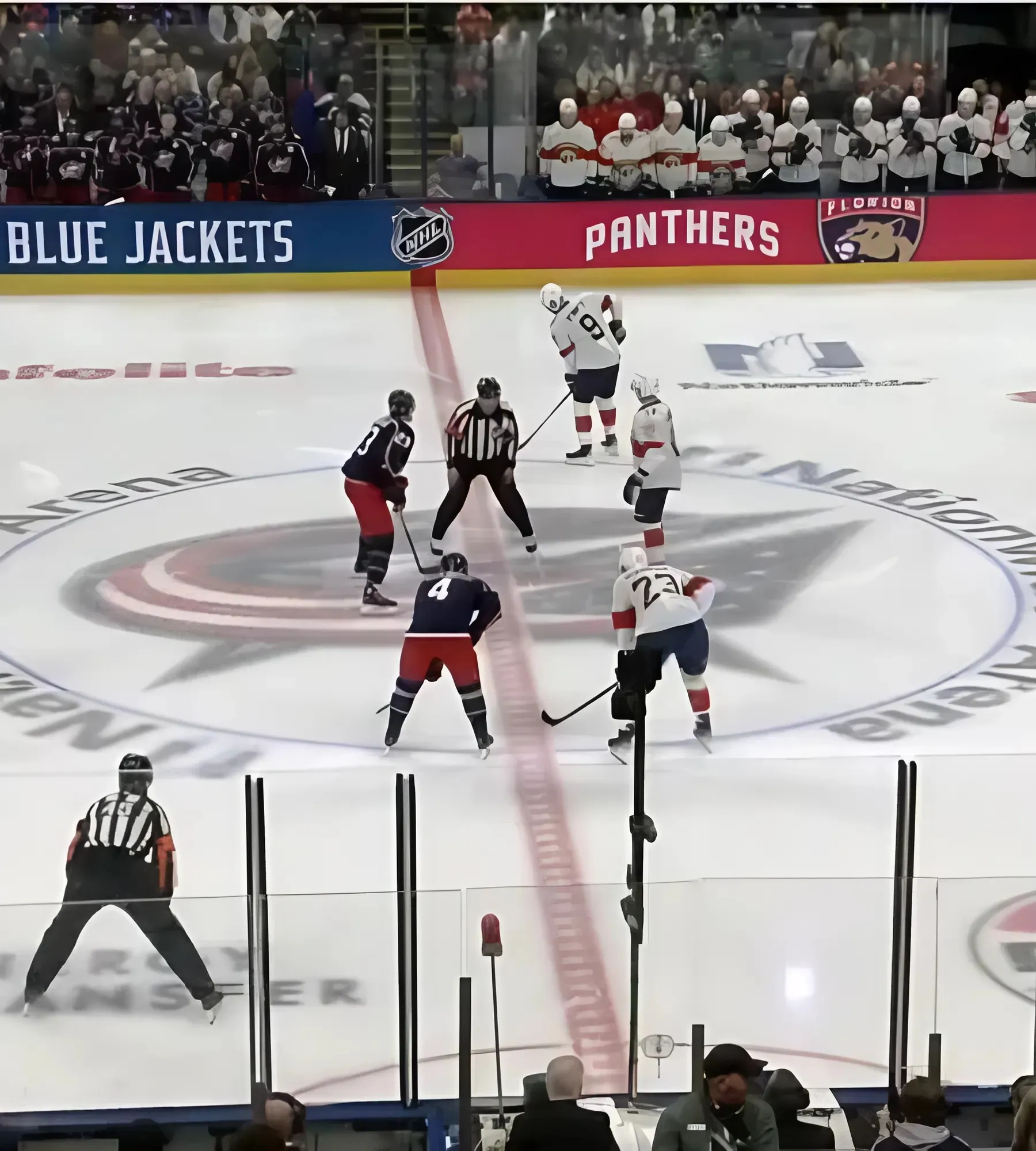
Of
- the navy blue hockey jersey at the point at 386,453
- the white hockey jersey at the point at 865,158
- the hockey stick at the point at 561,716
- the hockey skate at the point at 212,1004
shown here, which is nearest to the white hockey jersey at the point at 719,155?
the white hockey jersey at the point at 865,158

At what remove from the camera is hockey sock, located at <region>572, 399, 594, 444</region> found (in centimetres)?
1116

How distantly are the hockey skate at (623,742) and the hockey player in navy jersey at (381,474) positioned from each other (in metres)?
1.78

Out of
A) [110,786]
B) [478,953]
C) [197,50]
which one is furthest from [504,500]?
[197,50]

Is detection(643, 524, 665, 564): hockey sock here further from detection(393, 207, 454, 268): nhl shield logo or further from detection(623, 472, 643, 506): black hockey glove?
detection(393, 207, 454, 268): nhl shield logo

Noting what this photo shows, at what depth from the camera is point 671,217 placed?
623 inches

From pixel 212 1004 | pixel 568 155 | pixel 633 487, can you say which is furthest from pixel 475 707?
pixel 568 155

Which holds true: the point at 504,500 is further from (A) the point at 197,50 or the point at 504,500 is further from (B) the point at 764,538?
(A) the point at 197,50

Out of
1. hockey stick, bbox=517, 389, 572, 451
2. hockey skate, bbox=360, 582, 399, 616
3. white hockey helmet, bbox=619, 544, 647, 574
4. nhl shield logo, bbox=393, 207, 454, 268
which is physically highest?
nhl shield logo, bbox=393, 207, 454, 268

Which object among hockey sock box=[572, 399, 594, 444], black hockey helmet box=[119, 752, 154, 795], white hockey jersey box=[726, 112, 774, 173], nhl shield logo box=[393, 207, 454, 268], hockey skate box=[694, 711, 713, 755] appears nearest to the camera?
black hockey helmet box=[119, 752, 154, 795]

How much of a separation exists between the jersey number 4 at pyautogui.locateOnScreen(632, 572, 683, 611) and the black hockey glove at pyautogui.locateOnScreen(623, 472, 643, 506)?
232 centimetres

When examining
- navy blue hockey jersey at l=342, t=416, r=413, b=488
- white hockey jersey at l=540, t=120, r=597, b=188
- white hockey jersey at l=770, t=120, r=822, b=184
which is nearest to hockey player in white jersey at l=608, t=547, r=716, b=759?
navy blue hockey jersey at l=342, t=416, r=413, b=488

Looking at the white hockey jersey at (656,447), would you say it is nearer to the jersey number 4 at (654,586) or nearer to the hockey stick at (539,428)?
the hockey stick at (539,428)

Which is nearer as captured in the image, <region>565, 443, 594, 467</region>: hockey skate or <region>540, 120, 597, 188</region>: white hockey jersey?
<region>565, 443, 594, 467</region>: hockey skate

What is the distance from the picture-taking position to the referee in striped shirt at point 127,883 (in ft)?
12.4
